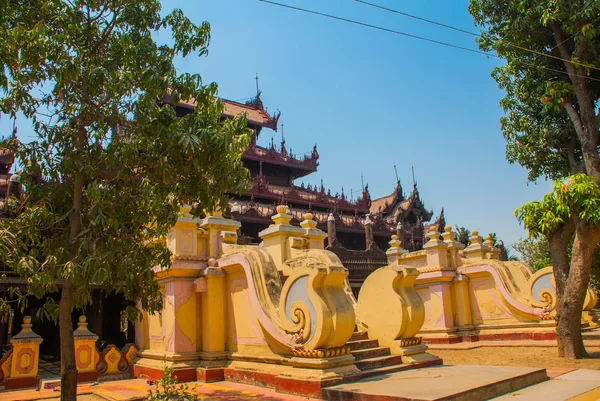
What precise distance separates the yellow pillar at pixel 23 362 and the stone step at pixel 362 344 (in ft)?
18.1

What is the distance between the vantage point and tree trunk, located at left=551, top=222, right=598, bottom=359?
352 inches

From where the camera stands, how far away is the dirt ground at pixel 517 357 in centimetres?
849

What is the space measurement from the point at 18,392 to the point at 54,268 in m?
4.02

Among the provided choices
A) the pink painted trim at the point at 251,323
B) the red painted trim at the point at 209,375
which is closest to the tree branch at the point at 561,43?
the pink painted trim at the point at 251,323

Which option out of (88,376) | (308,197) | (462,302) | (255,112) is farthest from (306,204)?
(88,376)

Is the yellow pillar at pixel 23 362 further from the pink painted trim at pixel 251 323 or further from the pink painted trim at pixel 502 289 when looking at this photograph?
the pink painted trim at pixel 502 289

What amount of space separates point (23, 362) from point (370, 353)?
235 inches

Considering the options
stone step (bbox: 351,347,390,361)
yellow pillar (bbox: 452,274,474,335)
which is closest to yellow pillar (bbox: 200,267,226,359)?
stone step (bbox: 351,347,390,361)

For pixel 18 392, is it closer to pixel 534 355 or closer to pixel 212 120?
pixel 212 120

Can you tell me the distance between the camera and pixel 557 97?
38.2 feet

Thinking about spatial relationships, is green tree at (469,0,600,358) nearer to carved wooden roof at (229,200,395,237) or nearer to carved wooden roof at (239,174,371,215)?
carved wooden roof at (229,200,395,237)

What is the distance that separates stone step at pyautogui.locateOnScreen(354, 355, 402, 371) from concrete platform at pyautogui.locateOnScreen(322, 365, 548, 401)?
12.8 inches

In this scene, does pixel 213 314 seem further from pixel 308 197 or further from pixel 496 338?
pixel 308 197

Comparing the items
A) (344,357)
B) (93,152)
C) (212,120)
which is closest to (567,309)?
(344,357)
